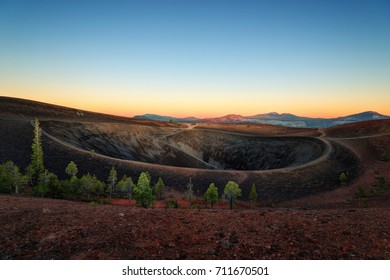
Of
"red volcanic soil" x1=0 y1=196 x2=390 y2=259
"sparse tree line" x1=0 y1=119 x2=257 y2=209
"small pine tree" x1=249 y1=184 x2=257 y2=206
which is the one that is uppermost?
"red volcanic soil" x1=0 y1=196 x2=390 y2=259

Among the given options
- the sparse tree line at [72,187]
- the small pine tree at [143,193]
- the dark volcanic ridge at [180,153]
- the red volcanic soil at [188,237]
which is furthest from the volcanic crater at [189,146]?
the red volcanic soil at [188,237]

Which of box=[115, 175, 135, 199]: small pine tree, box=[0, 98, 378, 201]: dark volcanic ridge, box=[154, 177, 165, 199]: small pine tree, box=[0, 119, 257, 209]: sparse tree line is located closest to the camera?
box=[0, 119, 257, 209]: sparse tree line

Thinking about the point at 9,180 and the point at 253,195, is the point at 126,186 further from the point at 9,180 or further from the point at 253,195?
the point at 253,195

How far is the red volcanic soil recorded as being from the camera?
24.9 ft

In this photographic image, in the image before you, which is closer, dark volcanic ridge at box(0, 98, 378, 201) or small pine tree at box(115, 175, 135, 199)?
small pine tree at box(115, 175, 135, 199)

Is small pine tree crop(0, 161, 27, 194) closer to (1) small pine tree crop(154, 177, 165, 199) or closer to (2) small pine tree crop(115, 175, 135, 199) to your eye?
(2) small pine tree crop(115, 175, 135, 199)

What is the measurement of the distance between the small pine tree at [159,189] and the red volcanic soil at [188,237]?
33.5m

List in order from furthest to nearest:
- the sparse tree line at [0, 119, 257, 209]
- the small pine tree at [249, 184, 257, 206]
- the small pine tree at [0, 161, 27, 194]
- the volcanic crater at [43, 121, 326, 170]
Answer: the volcanic crater at [43, 121, 326, 170]
the small pine tree at [249, 184, 257, 206]
the sparse tree line at [0, 119, 257, 209]
the small pine tree at [0, 161, 27, 194]

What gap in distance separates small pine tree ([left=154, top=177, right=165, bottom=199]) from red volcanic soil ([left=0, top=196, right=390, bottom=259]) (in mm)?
33545

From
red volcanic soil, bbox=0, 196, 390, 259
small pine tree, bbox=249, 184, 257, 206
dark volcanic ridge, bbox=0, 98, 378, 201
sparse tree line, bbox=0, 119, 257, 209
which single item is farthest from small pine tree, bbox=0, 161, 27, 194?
small pine tree, bbox=249, 184, 257, 206

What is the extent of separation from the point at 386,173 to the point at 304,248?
62347mm

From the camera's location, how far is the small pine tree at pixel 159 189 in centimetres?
4534

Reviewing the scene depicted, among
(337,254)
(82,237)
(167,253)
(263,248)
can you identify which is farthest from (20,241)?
(337,254)

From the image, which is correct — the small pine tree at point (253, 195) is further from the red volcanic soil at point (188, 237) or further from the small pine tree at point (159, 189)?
the red volcanic soil at point (188, 237)
